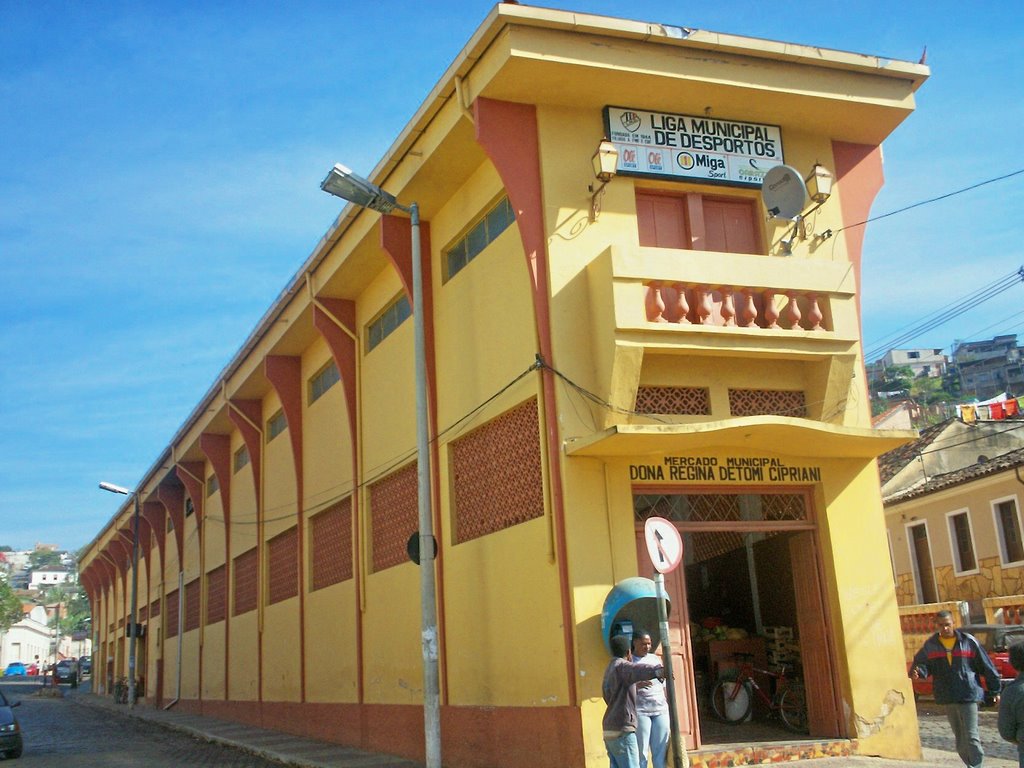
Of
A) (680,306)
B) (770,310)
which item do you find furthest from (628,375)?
(770,310)

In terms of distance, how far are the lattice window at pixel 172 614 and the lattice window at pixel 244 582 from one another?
908cm

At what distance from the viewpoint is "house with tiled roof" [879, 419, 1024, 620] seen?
78.6 feet

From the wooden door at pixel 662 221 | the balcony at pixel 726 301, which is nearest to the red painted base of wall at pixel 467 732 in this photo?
the balcony at pixel 726 301

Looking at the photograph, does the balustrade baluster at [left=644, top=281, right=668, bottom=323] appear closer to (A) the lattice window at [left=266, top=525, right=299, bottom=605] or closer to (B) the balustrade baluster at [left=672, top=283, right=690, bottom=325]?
(B) the balustrade baluster at [left=672, top=283, right=690, bottom=325]

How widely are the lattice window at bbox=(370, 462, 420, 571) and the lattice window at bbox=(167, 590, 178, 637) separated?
19861 millimetres

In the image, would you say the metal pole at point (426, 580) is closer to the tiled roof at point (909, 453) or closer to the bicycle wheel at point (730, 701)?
the bicycle wheel at point (730, 701)

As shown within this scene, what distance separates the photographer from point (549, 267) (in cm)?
1197

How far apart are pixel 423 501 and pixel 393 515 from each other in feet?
15.0

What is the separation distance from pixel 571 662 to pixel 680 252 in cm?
480

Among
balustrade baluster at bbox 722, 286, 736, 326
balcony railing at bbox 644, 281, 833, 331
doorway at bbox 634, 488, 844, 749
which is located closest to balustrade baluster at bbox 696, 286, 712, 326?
balcony railing at bbox 644, 281, 833, 331

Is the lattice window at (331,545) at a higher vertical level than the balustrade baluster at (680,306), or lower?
lower

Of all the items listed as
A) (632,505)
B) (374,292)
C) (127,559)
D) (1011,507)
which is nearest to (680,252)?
(632,505)

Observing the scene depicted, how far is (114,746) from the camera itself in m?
21.0

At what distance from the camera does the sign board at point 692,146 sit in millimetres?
12734
